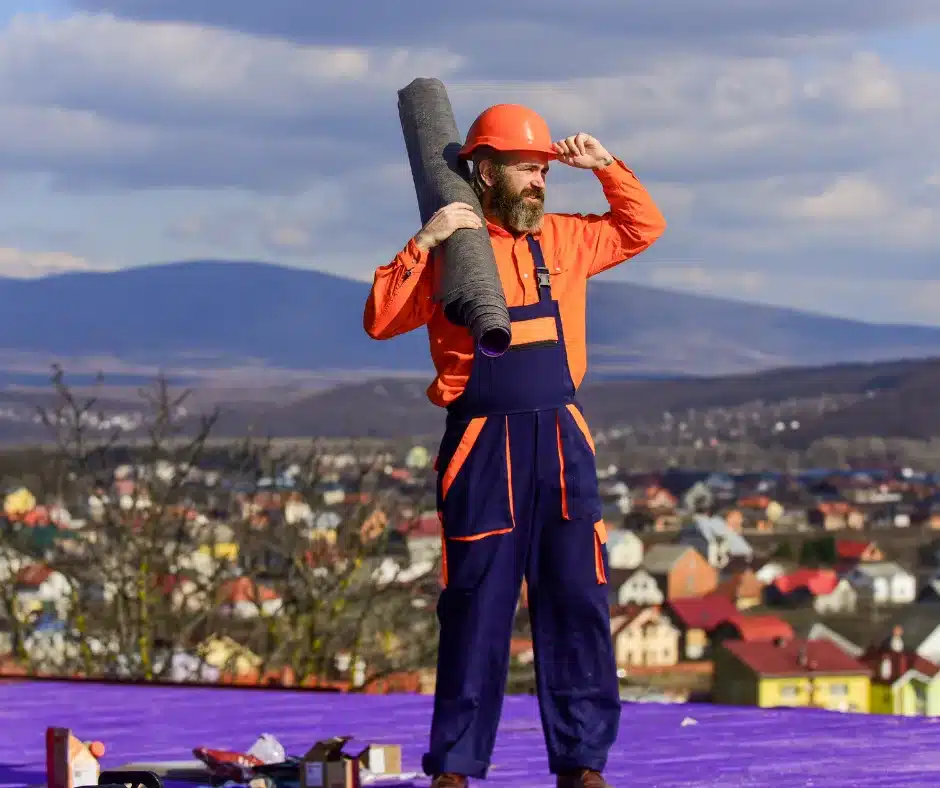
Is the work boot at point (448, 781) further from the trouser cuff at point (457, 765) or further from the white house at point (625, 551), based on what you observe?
the white house at point (625, 551)

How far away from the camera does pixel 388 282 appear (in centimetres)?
442

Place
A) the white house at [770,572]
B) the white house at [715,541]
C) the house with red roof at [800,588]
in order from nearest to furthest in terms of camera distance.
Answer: the house with red roof at [800,588], the white house at [770,572], the white house at [715,541]

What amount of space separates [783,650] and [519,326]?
48.7 meters

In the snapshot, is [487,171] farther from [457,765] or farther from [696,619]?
[696,619]

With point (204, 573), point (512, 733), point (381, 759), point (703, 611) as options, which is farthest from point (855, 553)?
point (381, 759)

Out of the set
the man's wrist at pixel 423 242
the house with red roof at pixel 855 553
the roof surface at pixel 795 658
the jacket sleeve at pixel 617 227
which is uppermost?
the house with red roof at pixel 855 553

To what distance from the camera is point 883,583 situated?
71812 millimetres

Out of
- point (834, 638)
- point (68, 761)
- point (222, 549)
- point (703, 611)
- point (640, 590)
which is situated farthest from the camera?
point (640, 590)

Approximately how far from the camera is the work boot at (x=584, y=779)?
4594 millimetres

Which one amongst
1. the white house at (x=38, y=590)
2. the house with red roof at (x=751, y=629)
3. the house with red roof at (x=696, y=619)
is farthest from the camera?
the house with red roof at (x=751, y=629)

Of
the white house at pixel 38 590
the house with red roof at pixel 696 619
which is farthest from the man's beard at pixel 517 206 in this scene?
the house with red roof at pixel 696 619

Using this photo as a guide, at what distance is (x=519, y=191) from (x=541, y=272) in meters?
0.18

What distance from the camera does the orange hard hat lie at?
14.9ft

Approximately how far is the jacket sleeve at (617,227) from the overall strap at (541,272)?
98 millimetres
